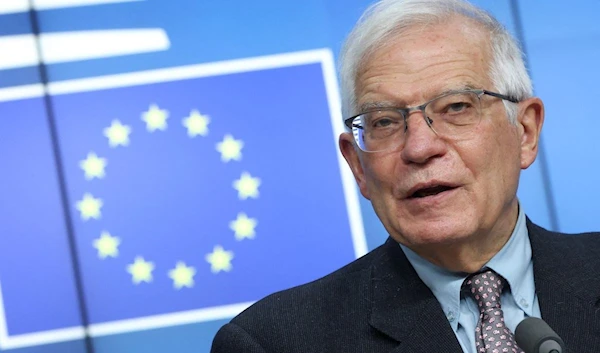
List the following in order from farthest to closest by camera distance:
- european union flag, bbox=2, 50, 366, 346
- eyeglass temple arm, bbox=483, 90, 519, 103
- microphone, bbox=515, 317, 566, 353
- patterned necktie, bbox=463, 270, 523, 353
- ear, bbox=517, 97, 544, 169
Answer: european union flag, bbox=2, 50, 366, 346
ear, bbox=517, 97, 544, 169
eyeglass temple arm, bbox=483, 90, 519, 103
patterned necktie, bbox=463, 270, 523, 353
microphone, bbox=515, 317, 566, 353

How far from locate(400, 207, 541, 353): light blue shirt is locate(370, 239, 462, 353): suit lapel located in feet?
0.10

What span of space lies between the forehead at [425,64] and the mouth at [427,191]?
0.19m

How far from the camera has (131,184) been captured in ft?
10.0

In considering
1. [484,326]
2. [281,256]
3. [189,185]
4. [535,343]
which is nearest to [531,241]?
[484,326]

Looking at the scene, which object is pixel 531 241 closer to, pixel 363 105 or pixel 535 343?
pixel 363 105

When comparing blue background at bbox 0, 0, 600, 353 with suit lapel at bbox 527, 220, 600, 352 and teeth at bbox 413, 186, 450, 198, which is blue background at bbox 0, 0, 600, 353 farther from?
teeth at bbox 413, 186, 450, 198

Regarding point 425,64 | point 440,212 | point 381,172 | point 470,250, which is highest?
point 425,64

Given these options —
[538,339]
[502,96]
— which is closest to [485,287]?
[502,96]

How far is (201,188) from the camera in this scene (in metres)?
3.06

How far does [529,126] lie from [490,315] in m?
0.48

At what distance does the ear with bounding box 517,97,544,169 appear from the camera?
226cm

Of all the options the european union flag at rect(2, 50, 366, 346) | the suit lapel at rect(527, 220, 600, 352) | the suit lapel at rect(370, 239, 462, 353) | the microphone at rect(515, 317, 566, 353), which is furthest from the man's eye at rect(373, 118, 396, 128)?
the european union flag at rect(2, 50, 366, 346)

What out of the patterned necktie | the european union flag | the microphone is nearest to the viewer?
the microphone

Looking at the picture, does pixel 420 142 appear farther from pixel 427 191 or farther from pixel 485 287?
pixel 485 287
